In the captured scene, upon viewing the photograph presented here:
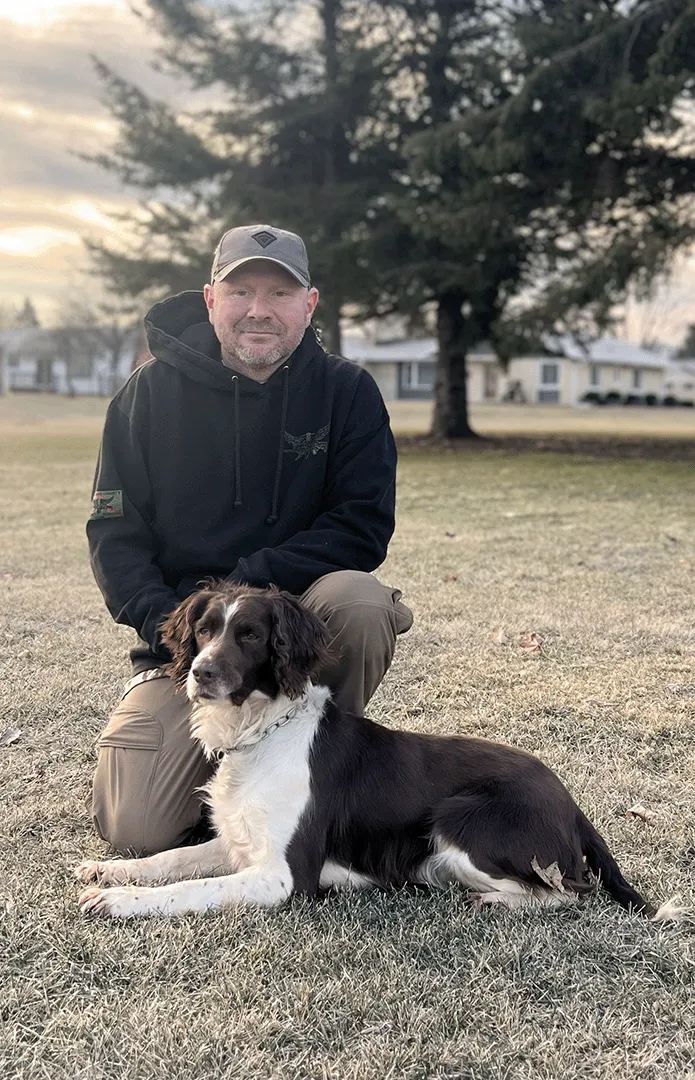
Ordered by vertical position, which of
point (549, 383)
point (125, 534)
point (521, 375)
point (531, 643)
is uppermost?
point (521, 375)

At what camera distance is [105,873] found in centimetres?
299

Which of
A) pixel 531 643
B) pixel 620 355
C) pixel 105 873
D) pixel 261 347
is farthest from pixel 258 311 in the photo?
pixel 620 355

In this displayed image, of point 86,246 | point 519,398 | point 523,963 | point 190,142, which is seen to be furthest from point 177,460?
point 519,398

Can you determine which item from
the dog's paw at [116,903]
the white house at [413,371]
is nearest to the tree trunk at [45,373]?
the white house at [413,371]

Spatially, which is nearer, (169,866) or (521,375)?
(169,866)

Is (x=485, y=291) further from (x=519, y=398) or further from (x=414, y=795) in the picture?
(x=519, y=398)

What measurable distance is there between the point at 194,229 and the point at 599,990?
19.8m

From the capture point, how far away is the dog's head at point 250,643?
2.77m

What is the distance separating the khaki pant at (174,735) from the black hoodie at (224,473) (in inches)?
7.3

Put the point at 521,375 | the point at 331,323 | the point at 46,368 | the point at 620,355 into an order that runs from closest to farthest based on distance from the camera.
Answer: the point at 331,323 < the point at 521,375 < the point at 620,355 < the point at 46,368

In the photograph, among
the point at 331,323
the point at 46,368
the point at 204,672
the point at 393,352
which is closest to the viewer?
the point at 204,672

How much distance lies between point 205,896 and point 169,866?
0.34 meters

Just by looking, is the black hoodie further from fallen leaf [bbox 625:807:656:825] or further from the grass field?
fallen leaf [bbox 625:807:656:825]

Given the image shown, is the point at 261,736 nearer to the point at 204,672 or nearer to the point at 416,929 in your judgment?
the point at 204,672
